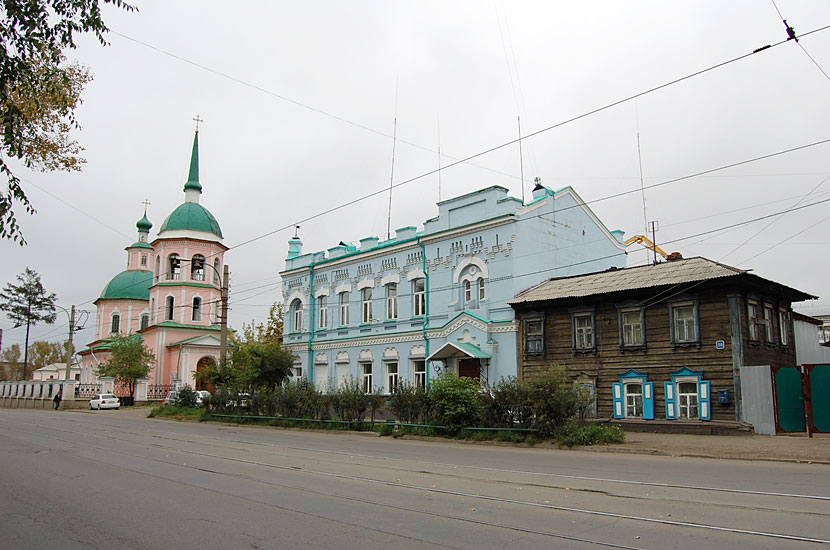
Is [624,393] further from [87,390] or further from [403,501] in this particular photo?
[87,390]

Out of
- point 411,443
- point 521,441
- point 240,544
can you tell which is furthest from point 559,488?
point 411,443

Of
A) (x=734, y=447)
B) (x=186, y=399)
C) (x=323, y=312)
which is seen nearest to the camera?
(x=734, y=447)

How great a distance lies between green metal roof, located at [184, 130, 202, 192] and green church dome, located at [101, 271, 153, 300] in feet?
50.7

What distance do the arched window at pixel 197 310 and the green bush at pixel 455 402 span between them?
43307 millimetres

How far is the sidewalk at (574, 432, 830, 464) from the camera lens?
15.8m

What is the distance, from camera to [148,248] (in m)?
74.2

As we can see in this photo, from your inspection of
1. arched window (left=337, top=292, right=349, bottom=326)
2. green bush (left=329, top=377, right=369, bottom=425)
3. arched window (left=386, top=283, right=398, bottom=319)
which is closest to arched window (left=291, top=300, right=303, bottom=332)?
arched window (left=337, top=292, right=349, bottom=326)

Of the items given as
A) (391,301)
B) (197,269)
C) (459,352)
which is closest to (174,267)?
(197,269)

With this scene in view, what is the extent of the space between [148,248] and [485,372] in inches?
2225

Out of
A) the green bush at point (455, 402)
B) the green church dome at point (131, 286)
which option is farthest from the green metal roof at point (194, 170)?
the green bush at point (455, 402)

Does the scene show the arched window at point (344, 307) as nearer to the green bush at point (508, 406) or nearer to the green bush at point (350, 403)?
the green bush at point (350, 403)

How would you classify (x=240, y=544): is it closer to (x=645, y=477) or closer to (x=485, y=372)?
(x=645, y=477)

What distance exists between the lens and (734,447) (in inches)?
697

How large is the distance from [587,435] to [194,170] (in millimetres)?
53367
